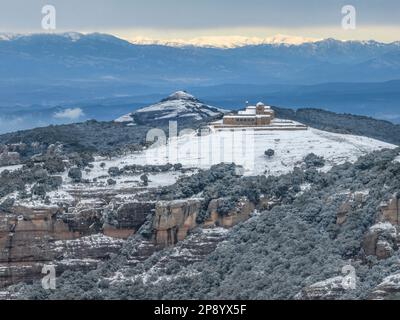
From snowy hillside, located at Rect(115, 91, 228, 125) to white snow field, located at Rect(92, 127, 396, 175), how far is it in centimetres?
3575

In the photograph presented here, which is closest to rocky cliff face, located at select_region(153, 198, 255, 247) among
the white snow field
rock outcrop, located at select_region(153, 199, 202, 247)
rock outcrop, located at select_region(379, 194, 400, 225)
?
rock outcrop, located at select_region(153, 199, 202, 247)

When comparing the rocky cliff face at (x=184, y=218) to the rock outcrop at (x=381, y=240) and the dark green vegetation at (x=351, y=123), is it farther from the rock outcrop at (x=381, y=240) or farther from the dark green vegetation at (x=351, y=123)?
the dark green vegetation at (x=351, y=123)

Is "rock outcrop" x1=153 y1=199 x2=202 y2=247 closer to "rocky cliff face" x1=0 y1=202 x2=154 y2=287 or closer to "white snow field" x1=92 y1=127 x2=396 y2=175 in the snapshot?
"rocky cliff face" x1=0 y1=202 x2=154 y2=287

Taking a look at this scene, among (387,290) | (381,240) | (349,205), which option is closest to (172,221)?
(349,205)

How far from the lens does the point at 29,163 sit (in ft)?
243

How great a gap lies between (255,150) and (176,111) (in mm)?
47347

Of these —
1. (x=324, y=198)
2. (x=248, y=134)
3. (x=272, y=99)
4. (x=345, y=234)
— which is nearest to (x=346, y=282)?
(x=345, y=234)

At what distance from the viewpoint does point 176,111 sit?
120500mm

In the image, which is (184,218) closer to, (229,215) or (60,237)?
(229,215)

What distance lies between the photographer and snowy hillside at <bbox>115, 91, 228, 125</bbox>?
11688 centimetres

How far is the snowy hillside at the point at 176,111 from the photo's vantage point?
Answer: 383 ft

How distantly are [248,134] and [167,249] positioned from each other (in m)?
14.5

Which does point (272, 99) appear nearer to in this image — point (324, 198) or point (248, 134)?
point (248, 134)

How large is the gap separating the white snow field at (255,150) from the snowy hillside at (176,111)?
117 feet
